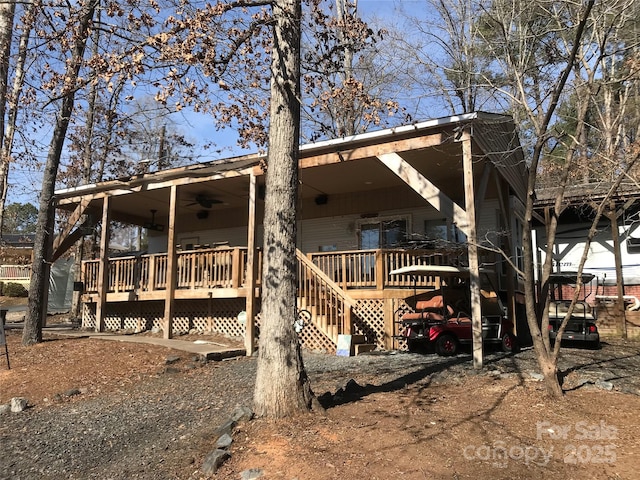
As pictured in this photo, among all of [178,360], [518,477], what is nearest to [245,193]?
[178,360]

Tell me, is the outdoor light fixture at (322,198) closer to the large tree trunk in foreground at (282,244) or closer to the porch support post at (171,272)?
the porch support post at (171,272)

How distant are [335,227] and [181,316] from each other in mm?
5249

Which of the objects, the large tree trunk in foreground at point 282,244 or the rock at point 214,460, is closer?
the rock at point 214,460

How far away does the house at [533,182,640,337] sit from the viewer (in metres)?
13.7

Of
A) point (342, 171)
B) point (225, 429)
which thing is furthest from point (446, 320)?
point (225, 429)

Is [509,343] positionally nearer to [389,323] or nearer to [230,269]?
[389,323]

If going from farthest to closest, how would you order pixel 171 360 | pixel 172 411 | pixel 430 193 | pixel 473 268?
pixel 171 360 → pixel 430 193 → pixel 473 268 → pixel 172 411

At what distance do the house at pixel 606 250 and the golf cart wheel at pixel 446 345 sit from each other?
580 centimetres

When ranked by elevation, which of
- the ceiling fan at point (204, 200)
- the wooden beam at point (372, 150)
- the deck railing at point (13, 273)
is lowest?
the deck railing at point (13, 273)

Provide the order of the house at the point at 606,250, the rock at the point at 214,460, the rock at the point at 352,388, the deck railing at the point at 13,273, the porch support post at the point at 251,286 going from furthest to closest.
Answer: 1. the deck railing at the point at 13,273
2. the house at the point at 606,250
3. the porch support post at the point at 251,286
4. the rock at the point at 352,388
5. the rock at the point at 214,460

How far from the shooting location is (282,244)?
5.42 metres

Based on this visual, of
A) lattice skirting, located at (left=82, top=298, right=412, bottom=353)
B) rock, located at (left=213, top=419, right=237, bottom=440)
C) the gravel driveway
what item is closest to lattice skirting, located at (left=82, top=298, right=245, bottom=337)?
lattice skirting, located at (left=82, top=298, right=412, bottom=353)

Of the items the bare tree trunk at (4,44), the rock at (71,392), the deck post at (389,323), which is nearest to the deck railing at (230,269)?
the deck post at (389,323)

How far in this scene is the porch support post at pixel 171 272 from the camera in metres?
11.9
